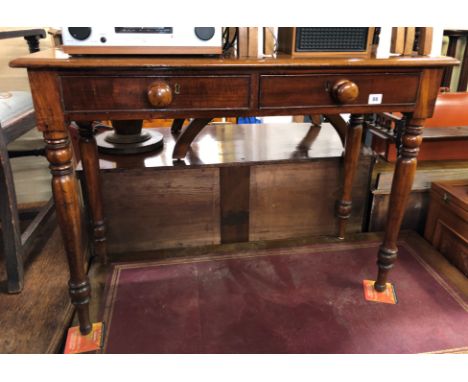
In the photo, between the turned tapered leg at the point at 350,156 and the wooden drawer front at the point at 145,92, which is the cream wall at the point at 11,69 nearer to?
the wooden drawer front at the point at 145,92

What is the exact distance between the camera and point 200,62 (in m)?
0.90

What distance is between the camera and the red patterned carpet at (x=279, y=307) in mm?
1131

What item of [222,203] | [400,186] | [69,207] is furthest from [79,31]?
[400,186]

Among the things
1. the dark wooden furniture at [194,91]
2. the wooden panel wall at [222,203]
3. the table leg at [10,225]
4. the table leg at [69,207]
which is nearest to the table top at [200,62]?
the dark wooden furniture at [194,91]

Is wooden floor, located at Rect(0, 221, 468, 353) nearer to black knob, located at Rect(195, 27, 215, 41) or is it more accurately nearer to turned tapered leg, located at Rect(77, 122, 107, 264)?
turned tapered leg, located at Rect(77, 122, 107, 264)

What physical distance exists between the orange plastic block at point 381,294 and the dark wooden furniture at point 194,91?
48cm

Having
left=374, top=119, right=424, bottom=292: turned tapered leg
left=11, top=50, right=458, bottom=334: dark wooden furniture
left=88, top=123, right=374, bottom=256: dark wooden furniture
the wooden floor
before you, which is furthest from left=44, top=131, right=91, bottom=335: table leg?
left=374, top=119, right=424, bottom=292: turned tapered leg

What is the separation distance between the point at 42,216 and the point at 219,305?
0.74 metres

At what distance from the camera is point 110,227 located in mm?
1468

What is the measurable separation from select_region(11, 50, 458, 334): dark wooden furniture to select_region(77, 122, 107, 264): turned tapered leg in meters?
0.32

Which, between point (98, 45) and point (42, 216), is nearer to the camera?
point (98, 45)

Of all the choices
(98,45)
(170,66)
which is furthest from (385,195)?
(98,45)

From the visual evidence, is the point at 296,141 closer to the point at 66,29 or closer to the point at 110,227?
the point at 110,227

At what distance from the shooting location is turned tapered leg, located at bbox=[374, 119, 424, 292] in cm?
110
